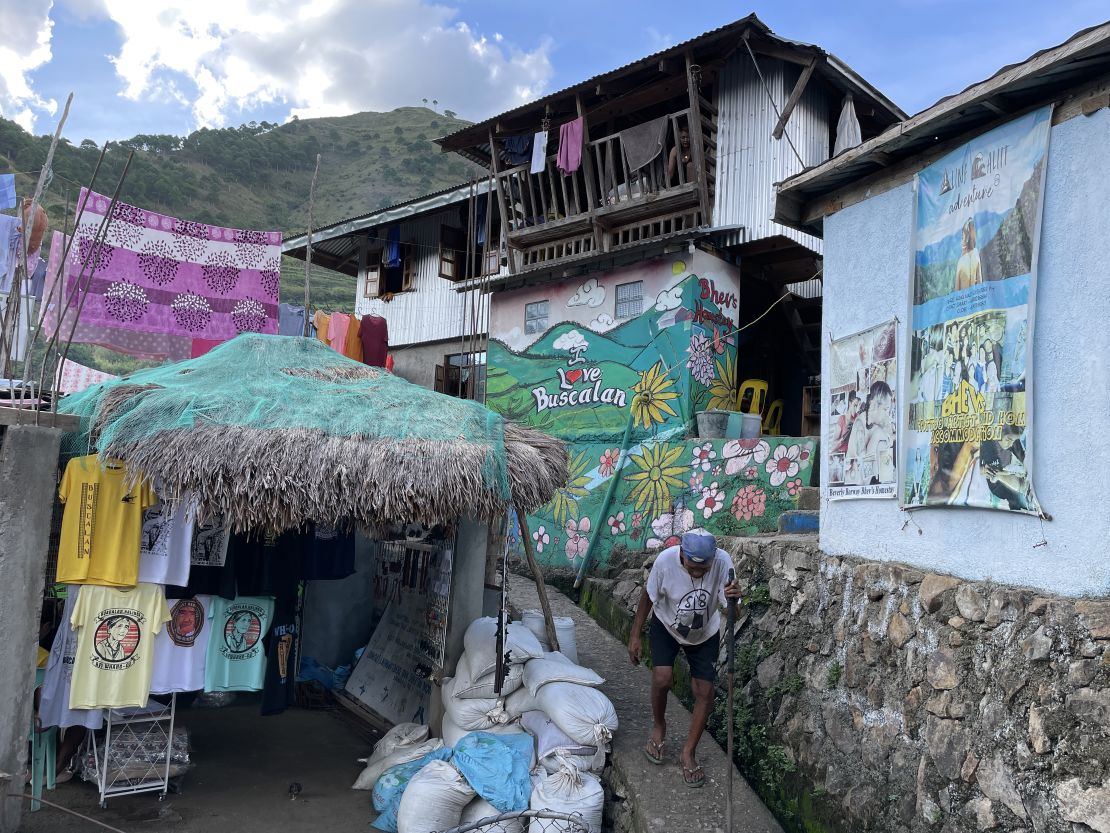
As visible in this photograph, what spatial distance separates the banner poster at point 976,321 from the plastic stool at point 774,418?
8143 millimetres

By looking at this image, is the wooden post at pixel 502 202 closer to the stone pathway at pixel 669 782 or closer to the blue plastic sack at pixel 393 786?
the stone pathway at pixel 669 782

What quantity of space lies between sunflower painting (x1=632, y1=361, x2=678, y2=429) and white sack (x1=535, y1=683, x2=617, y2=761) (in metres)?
5.72

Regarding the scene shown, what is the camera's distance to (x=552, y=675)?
6102 millimetres

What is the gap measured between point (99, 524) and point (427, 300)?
11.6 metres

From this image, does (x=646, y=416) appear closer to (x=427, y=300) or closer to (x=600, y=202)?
(x=600, y=202)

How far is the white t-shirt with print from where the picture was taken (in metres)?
5.55

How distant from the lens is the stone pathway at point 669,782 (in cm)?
507

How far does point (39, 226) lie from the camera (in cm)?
859

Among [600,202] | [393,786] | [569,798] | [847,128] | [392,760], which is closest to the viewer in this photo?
[569,798]

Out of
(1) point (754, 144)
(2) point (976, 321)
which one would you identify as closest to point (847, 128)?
(1) point (754, 144)

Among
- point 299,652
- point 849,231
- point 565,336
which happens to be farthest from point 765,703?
point 565,336

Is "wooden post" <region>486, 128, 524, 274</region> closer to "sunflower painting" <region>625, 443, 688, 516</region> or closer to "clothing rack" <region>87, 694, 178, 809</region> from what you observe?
"sunflower painting" <region>625, 443, 688, 516</region>

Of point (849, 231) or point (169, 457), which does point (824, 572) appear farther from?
point (169, 457)

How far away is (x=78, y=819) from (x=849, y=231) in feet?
22.3
